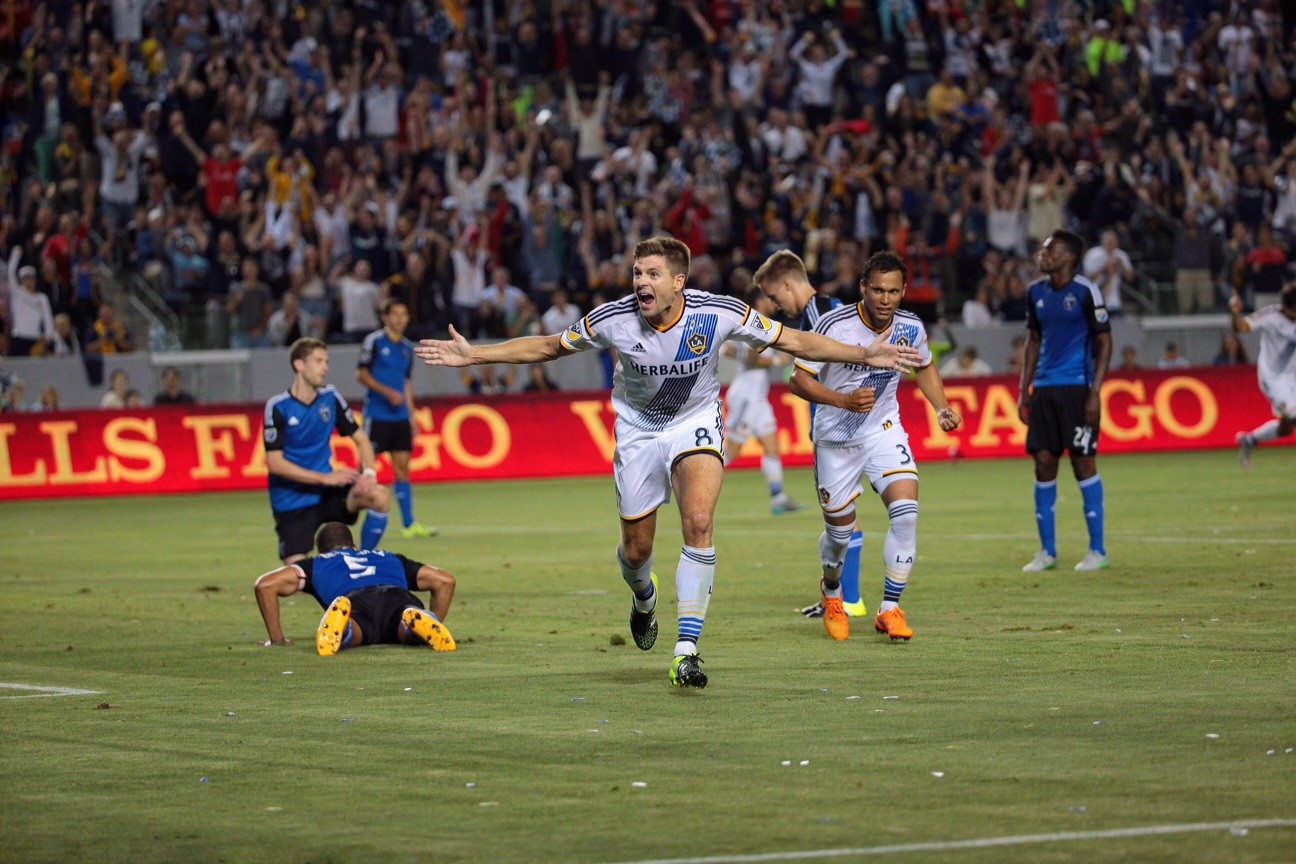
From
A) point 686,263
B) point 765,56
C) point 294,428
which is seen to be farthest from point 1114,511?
point 765,56

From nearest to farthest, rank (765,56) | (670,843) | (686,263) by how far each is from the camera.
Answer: (670,843) → (686,263) → (765,56)

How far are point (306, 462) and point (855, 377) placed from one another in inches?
165

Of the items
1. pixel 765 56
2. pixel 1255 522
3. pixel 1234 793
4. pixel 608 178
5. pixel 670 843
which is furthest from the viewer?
pixel 765 56

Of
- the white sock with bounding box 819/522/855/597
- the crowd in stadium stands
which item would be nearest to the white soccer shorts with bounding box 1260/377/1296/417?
the white sock with bounding box 819/522/855/597

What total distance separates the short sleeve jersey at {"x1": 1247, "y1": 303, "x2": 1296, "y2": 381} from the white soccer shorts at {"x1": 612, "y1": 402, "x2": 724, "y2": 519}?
8.91 metres

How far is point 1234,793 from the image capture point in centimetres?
634

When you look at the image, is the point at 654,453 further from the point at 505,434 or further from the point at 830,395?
the point at 505,434

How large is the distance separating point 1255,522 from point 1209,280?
48.4 ft

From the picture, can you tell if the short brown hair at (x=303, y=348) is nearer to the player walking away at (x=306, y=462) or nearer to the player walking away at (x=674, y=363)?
the player walking away at (x=306, y=462)

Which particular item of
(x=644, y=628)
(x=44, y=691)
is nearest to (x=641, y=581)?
(x=644, y=628)

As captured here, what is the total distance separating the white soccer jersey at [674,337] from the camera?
9422mm

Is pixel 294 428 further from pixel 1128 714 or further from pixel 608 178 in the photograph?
pixel 608 178

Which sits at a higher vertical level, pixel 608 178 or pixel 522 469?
pixel 608 178

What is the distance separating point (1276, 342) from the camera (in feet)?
56.6
